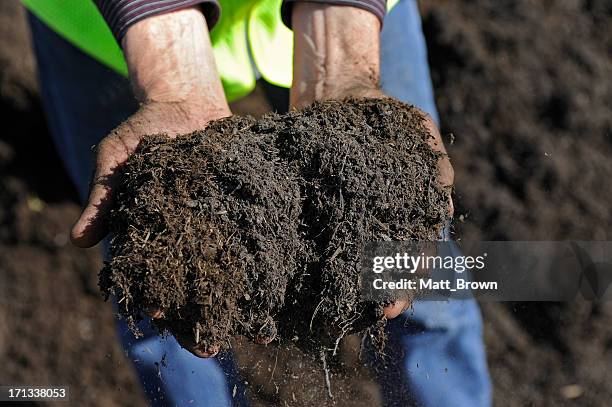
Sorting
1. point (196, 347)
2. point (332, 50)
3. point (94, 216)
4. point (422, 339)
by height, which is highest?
point (332, 50)

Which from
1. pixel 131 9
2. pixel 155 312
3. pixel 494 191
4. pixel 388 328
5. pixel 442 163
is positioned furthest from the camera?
pixel 494 191

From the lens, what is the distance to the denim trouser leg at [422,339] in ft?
4.87

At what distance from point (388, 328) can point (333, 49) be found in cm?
58

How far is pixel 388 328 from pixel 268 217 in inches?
21.9

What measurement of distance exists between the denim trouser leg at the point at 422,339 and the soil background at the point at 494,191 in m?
0.57

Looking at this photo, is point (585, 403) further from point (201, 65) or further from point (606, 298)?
point (201, 65)

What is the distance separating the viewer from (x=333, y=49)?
132cm

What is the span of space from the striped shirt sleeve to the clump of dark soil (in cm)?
29

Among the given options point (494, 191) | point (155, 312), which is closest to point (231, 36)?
point (155, 312)

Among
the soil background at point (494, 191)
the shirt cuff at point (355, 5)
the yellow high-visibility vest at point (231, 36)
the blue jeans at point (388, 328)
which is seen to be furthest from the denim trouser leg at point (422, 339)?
the soil background at point (494, 191)

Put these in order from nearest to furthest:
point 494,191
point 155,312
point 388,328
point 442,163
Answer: point 155,312 < point 442,163 < point 388,328 < point 494,191

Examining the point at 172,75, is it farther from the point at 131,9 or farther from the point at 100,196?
the point at 100,196

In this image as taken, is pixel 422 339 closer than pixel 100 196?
No

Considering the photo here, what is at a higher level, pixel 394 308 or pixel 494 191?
pixel 394 308
